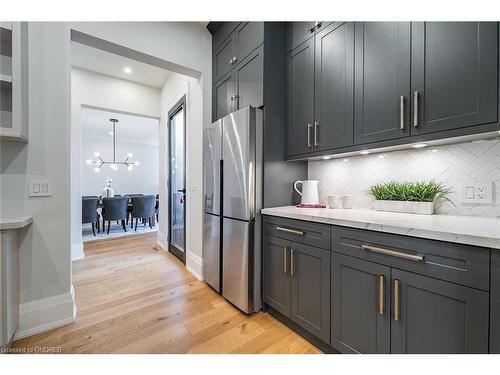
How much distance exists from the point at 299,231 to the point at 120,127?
21.9 feet

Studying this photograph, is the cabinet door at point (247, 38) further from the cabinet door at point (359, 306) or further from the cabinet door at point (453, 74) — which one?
the cabinet door at point (359, 306)

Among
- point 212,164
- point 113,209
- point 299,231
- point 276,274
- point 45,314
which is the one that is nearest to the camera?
point 299,231

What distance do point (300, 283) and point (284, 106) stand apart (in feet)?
4.99

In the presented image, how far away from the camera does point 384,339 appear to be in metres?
1.12

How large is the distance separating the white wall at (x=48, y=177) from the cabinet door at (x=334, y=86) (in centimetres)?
204

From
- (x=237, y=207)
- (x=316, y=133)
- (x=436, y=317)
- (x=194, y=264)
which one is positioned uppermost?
(x=316, y=133)

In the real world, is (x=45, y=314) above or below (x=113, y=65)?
below

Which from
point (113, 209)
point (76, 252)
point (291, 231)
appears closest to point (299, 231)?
point (291, 231)

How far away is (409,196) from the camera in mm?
1530

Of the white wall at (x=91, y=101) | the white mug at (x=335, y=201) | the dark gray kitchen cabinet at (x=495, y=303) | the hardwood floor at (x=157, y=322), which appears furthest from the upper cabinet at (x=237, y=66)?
the white wall at (x=91, y=101)

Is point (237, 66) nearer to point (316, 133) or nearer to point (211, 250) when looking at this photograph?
point (316, 133)

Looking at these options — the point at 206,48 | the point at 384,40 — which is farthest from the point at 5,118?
the point at 384,40

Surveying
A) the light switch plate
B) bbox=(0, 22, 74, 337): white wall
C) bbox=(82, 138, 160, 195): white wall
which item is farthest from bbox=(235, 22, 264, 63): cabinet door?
bbox=(82, 138, 160, 195): white wall

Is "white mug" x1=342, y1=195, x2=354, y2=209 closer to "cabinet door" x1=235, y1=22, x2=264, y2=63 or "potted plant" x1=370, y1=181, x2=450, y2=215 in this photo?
"potted plant" x1=370, y1=181, x2=450, y2=215
